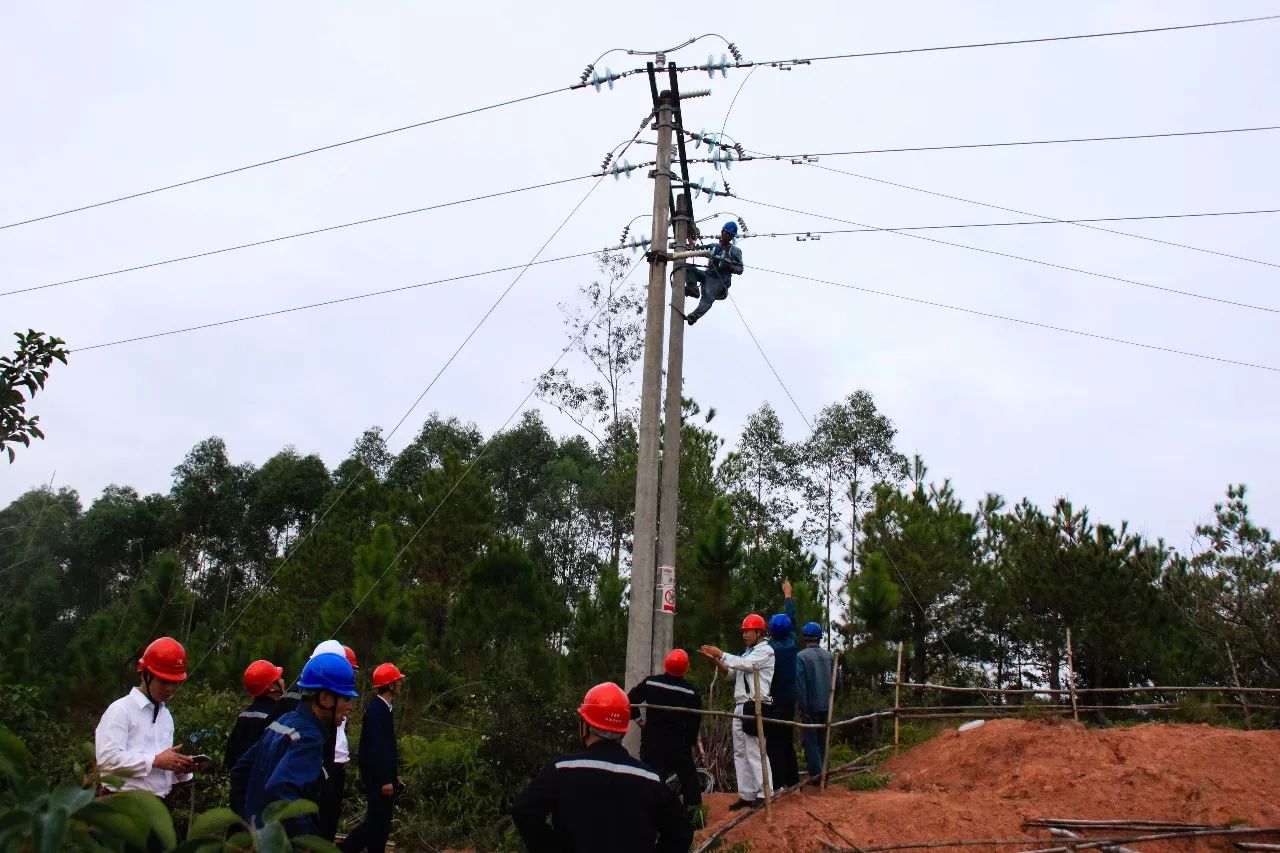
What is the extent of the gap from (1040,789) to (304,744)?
7.95 m

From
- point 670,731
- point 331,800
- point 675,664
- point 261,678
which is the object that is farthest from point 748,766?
point 261,678

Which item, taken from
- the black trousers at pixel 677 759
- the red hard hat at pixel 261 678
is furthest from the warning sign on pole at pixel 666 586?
the red hard hat at pixel 261 678

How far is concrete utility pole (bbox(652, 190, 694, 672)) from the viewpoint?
9539mm

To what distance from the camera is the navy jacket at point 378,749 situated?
22.4ft

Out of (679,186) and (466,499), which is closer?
(679,186)

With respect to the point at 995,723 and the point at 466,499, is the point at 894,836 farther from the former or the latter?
the point at 466,499

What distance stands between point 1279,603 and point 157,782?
18.8 metres

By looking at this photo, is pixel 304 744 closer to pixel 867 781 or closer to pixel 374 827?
pixel 374 827

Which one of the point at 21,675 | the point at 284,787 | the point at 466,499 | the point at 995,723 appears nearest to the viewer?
Result: the point at 284,787

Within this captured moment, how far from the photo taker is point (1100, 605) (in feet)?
70.4

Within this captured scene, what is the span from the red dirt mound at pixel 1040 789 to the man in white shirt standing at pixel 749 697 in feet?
0.95

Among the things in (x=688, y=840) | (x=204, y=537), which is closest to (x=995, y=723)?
(x=688, y=840)

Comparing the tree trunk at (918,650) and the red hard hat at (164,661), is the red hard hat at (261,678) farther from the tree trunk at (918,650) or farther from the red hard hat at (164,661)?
the tree trunk at (918,650)

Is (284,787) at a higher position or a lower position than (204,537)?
lower
